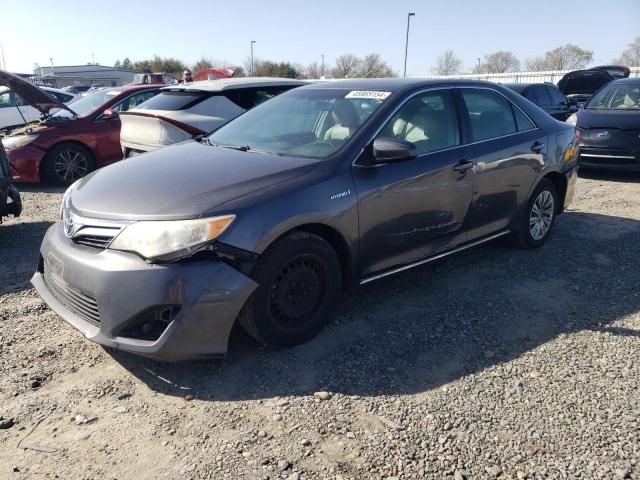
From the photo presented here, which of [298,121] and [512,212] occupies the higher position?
[298,121]

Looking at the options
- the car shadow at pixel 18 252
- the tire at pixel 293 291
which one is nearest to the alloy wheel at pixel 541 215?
the tire at pixel 293 291

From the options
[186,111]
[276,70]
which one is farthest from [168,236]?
[276,70]

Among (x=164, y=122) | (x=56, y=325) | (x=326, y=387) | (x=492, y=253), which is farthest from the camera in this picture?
(x=164, y=122)

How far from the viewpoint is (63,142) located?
852cm

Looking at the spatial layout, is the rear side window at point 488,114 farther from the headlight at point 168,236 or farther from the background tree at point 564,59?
the background tree at point 564,59

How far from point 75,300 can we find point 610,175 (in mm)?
9187

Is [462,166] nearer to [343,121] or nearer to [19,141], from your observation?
[343,121]

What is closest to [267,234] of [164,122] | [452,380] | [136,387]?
[136,387]

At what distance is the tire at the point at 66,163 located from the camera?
8.45m

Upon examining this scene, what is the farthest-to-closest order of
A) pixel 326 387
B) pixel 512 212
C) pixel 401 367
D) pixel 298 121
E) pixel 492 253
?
pixel 492 253 → pixel 512 212 → pixel 298 121 → pixel 401 367 → pixel 326 387

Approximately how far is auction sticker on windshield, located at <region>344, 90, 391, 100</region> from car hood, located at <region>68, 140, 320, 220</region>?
89cm

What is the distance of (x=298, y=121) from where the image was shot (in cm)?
419

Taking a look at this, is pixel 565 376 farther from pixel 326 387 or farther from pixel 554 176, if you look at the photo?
pixel 554 176

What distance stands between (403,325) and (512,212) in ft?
6.04
